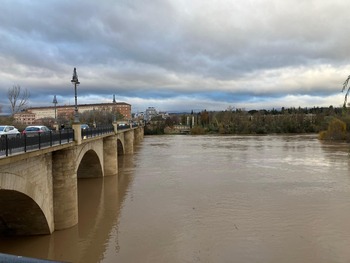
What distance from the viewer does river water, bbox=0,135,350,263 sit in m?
12.8

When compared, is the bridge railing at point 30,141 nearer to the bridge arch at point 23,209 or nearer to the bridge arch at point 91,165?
the bridge arch at point 23,209

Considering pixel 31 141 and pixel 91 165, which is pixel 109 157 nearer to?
pixel 91 165

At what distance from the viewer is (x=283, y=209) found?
18.1 meters

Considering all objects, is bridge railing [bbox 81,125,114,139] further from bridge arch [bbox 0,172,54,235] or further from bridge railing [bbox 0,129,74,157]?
bridge arch [bbox 0,172,54,235]

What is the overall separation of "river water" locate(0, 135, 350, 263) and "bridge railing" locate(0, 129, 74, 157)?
3.83 m

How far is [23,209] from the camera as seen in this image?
42.6 ft

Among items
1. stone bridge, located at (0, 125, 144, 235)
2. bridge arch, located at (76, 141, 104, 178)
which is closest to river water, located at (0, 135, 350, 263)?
stone bridge, located at (0, 125, 144, 235)

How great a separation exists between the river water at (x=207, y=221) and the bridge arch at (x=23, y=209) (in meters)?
0.46

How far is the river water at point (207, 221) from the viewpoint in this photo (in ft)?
41.8

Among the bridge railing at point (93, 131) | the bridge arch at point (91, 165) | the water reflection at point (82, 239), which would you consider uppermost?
the bridge railing at point (93, 131)

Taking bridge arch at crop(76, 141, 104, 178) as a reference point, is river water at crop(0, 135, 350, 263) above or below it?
below

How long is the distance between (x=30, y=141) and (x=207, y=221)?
342 inches

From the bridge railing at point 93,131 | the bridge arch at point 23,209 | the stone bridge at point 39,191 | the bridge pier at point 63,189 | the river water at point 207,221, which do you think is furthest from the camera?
the bridge railing at point 93,131

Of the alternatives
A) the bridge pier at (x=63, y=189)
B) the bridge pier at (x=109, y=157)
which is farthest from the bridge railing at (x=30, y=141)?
the bridge pier at (x=109, y=157)
